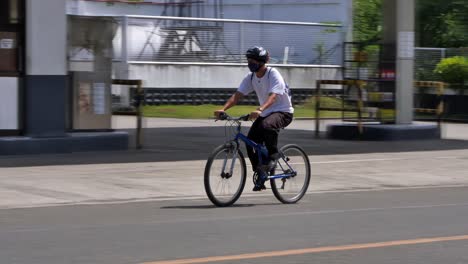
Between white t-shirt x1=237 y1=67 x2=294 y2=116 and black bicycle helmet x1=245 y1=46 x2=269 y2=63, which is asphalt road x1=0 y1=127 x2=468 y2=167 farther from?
black bicycle helmet x1=245 y1=46 x2=269 y2=63

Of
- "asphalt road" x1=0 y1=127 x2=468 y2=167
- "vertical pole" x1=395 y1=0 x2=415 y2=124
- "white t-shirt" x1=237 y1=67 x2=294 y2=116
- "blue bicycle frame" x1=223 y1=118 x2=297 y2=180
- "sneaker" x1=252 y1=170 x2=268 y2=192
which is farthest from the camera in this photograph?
"vertical pole" x1=395 y1=0 x2=415 y2=124

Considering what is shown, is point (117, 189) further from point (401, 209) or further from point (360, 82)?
point (360, 82)

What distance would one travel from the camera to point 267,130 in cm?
1202

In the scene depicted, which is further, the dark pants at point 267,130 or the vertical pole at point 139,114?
the vertical pole at point 139,114

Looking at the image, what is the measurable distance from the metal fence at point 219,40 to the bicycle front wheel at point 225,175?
2252cm

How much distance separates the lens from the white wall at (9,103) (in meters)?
17.2

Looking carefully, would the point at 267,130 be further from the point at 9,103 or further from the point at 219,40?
the point at 219,40

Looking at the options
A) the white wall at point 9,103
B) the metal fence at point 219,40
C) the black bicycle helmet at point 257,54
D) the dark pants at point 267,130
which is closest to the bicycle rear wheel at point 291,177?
the dark pants at point 267,130

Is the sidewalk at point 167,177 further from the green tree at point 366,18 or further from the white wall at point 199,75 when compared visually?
the green tree at point 366,18

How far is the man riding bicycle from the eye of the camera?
11.9 meters

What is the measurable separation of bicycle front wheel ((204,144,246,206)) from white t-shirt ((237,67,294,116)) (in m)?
0.64

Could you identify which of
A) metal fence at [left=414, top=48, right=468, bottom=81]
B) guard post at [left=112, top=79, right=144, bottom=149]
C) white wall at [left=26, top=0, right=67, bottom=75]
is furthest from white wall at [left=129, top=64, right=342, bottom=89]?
white wall at [left=26, top=0, right=67, bottom=75]

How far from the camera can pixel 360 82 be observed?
880 inches

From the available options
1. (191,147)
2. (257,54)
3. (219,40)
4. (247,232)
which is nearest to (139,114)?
(191,147)
